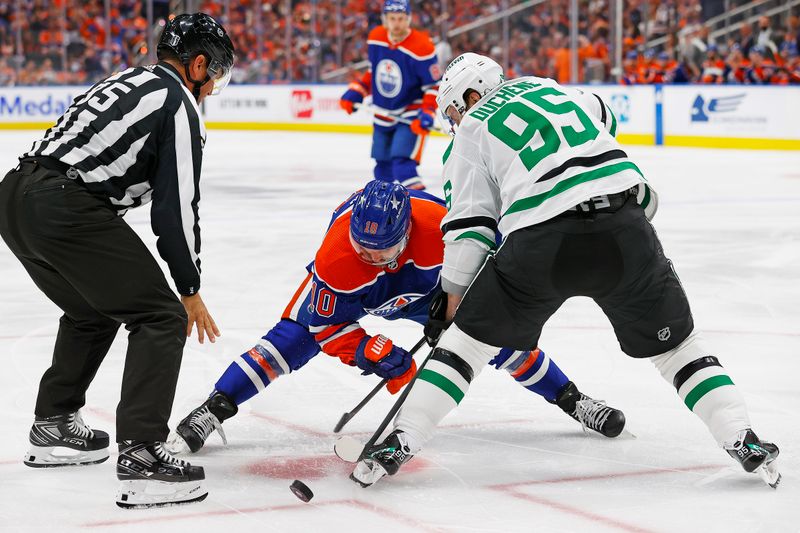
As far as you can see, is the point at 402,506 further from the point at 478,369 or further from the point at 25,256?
the point at 25,256

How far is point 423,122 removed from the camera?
8719mm

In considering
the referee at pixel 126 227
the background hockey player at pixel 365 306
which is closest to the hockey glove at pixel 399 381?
the background hockey player at pixel 365 306

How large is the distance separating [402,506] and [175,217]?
0.82 metres

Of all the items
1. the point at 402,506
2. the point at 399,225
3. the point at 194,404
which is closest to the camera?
the point at 402,506

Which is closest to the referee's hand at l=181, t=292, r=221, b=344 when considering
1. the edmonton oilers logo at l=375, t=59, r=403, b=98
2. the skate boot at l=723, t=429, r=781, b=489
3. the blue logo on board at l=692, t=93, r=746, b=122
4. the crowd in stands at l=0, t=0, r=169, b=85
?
the skate boot at l=723, t=429, r=781, b=489

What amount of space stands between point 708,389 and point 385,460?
0.77 metres

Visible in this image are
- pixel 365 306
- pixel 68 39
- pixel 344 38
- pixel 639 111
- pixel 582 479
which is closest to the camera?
pixel 582 479

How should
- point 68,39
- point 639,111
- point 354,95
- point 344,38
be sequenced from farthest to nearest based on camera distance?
point 68,39 → point 344,38 → point 639,111 → point 354,95

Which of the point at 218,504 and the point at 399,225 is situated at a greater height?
the point at 399,225

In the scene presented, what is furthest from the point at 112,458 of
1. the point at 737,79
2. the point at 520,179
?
the point at 737,79

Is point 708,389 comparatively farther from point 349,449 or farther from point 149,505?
point 149,505

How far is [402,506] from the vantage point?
2.70 metres

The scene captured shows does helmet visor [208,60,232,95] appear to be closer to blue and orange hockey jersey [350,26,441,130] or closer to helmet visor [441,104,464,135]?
helmet visor [441,104,464,135]

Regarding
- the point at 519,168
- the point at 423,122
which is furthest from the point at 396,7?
the point at 519,168
